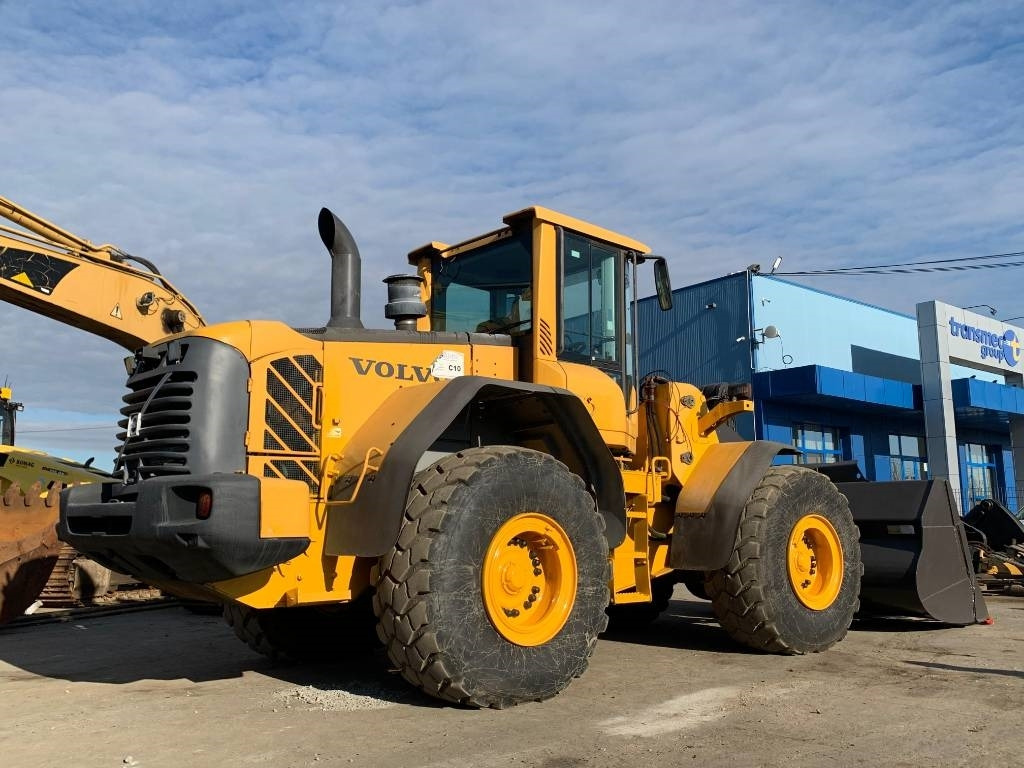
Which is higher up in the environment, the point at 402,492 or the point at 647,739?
the point at 402,492

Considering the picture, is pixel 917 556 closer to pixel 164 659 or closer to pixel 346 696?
pixel 346 696

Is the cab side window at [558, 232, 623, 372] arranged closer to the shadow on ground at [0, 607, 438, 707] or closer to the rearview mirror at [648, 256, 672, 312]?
the rearview mirror at [648, 256, 672, 312]

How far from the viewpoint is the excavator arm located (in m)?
7.55

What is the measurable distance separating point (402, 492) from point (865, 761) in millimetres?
2575

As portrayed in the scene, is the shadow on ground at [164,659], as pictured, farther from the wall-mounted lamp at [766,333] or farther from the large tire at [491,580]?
the wall-mounted lamp at [766,333]

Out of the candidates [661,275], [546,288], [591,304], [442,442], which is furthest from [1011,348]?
[442,442]

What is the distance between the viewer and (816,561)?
748 cm

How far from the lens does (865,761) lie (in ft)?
13.4

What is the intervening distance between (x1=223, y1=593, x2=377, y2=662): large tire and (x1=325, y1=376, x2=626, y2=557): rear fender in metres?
1.46

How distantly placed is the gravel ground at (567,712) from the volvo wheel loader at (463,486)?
348 mm

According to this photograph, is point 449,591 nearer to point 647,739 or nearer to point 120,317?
point 647,739

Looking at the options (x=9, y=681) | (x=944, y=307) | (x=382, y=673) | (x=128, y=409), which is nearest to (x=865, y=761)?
(x=382, y=673)

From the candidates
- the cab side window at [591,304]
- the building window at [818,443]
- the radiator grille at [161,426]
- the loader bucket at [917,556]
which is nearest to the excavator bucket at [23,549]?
the radiator grille at [161,426]

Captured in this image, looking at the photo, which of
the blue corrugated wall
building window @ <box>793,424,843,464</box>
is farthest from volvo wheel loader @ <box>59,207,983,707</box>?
building window @ <box>793,424,843,464</box>
